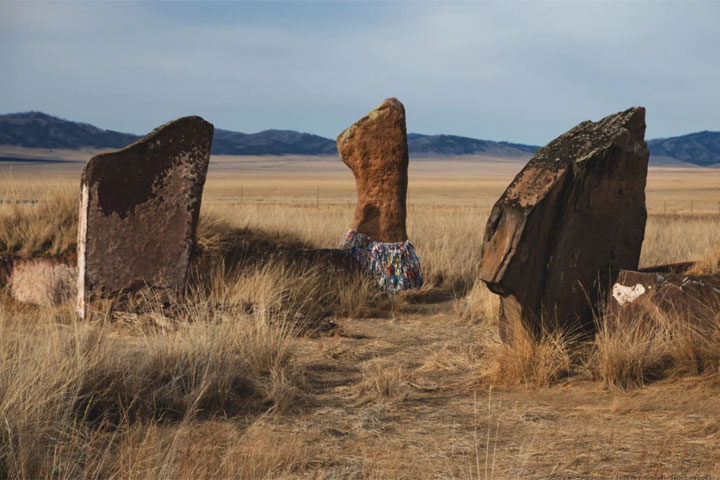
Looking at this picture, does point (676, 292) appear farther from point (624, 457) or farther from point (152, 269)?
point (152, 269)

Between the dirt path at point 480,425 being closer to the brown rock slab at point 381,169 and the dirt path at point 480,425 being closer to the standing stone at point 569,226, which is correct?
the standing stone at point 569,226

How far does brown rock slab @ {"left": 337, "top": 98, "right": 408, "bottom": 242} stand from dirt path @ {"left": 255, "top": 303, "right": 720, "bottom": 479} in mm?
3261

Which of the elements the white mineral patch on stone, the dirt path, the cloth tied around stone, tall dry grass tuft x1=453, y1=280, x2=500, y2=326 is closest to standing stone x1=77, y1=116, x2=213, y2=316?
the dirt path

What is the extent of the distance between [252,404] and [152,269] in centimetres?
273

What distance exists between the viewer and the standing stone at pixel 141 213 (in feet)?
22.2

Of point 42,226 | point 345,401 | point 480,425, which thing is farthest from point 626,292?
point 42,226

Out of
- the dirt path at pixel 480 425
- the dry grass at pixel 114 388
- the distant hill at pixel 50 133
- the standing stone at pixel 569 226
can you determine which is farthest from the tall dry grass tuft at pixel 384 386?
the distant hill at pixel 50 133

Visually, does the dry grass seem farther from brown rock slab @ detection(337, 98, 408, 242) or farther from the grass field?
brown rock slab @ detection(337, 98, 408, 242)

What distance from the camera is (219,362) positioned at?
4.87 m

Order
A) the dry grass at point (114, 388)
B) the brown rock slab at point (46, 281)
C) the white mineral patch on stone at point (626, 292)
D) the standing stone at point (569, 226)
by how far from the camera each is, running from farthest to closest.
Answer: the brown rock slab at point (46, 281) → the white mineral patch on stone at point (626, 292) → the standing stone at point (569, 226) → the dry grass at point (114, 388)

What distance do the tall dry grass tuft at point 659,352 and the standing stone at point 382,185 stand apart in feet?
12.8

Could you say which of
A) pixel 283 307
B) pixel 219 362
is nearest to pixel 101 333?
pixel 219 362

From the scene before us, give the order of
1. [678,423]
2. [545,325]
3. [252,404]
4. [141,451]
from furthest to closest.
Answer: [545,325] → [252,404] → [678,423] → [141,451]

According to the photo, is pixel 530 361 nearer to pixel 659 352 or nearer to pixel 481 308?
pixel 659 352
